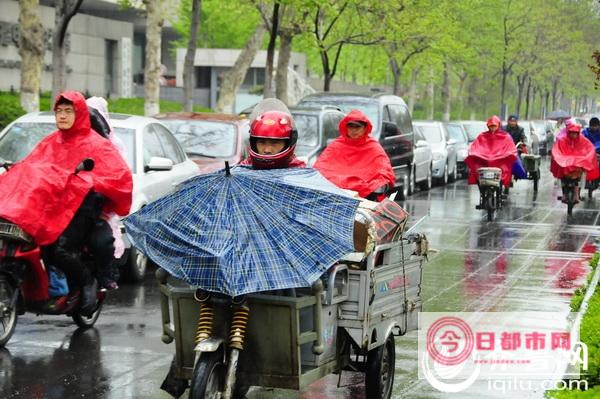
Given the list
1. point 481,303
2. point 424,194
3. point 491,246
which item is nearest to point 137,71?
point 424,194

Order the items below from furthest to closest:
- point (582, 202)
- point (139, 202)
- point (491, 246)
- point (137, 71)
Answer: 1. point (137, 71)
2. point (582, 202)
3. point (491, 246)
4. point (139, 202)

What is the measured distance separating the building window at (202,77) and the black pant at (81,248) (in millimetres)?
55239

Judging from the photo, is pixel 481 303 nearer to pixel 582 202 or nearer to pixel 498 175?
pixel 498 175

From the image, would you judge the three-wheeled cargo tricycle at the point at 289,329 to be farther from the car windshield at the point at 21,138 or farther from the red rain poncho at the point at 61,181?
the car windshield at the point at 21,138

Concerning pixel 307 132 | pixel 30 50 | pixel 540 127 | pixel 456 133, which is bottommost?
pixel 540 127

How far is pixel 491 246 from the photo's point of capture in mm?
17234

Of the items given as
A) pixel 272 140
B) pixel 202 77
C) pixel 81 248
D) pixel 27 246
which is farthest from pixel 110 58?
pixel 272 140

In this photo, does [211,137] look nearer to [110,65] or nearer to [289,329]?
[289,329]

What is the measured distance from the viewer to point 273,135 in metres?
7.10

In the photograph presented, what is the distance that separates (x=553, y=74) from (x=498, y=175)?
5441 cm

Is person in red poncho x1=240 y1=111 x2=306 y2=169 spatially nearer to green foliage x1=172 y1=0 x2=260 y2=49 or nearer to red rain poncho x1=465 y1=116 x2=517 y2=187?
red rain poncho x1=465 y1=116 x2=517 y2=187

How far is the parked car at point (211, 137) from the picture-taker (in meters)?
16.5

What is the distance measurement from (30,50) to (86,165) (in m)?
14.0

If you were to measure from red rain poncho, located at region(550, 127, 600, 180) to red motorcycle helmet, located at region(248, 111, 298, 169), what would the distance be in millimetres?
16369
